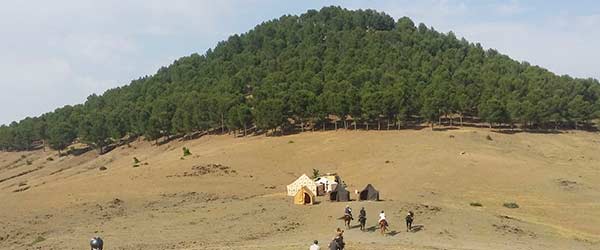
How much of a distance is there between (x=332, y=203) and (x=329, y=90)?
70750mm

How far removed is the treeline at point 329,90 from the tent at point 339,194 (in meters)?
A: 55.5

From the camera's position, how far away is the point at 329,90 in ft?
388

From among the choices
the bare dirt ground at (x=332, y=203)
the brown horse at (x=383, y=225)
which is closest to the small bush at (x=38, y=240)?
the bare dirt ground at (x=332, y=203)

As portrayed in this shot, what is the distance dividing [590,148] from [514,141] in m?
11.3

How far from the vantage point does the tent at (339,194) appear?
51.0 metres

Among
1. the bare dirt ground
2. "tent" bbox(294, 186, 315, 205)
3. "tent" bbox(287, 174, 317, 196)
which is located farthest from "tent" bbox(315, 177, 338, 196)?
"tent" bbox(294, 186, 315, 205)

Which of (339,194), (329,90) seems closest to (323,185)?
(339,194)

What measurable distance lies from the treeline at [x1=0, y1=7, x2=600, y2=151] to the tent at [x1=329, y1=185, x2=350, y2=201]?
2187 inches

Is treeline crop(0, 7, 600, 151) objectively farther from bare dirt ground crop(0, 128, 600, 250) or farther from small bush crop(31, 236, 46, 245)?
small bush crop(31, 236, 46, 245)

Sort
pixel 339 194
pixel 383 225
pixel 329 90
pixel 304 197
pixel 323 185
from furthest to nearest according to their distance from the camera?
pixel 329 90
pixel 323 185
pixel 339 194
pixel 304 197
pixel 383 225

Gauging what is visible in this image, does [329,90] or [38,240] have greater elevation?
[329,90]

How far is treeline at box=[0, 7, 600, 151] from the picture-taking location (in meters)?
110

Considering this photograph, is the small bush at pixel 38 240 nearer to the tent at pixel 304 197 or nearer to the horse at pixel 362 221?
the tent at pixel 304 197

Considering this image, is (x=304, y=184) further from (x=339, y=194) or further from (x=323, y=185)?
(x=339, y=194)
